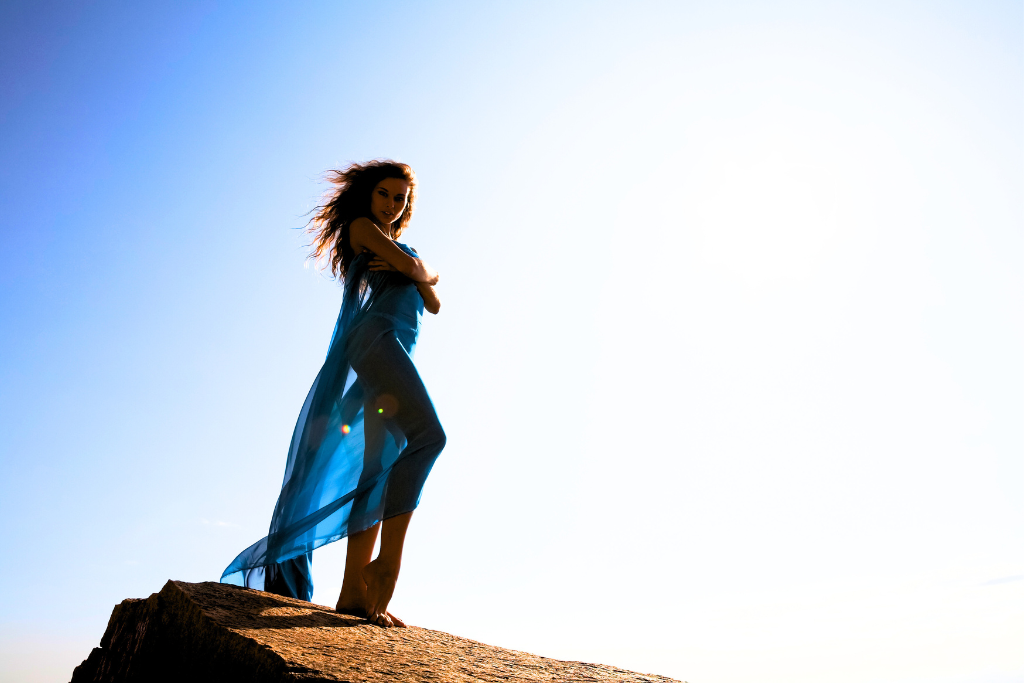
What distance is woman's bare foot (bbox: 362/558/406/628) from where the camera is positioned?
10.1 ft

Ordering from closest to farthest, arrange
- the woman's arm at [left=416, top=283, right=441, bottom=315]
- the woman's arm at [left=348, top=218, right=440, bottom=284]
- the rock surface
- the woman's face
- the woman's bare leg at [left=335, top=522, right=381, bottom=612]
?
the rock surface
the woman's bare leg at [left=335, top=522, right=381, bottom=612]
the woman's arm at [left=348, top=218, right=440, bottom=284]
the woman's arm at [left=416, top=283, right=441, bottom=315]
the woman's face

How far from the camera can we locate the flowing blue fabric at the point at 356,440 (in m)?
3.44

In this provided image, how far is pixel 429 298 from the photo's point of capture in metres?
3.98

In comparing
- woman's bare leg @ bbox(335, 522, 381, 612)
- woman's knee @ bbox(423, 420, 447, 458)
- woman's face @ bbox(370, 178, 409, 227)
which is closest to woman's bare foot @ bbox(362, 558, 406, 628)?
woman's bare leg @ bbox(335, 522, 381, 612)

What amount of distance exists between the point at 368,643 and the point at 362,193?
102 inches

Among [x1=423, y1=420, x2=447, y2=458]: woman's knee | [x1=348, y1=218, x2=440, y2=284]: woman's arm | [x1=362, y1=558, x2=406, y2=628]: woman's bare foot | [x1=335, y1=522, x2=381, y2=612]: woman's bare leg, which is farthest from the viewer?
[x1=348, y1=218, x2=440, y2=284]: woman's arm

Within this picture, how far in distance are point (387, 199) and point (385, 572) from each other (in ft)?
6.84

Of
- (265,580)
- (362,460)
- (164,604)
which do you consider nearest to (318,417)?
(362,460)

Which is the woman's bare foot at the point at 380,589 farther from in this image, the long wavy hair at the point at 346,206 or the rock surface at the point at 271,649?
the long wavy hair at the point at 346,206

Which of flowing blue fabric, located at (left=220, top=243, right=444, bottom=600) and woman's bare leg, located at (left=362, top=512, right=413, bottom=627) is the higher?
flowing blue fabric, located at (left=220, top=243, right=444, bottom=600)

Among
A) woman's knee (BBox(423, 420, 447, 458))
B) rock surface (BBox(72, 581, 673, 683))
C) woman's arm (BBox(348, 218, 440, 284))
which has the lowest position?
rock surface (BBox(72, 581, 673, 683))

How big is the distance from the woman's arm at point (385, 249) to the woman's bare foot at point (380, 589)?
4.89ft

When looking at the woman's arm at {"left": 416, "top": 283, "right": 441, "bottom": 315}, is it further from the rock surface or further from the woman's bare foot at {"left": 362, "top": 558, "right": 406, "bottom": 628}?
the rock surface

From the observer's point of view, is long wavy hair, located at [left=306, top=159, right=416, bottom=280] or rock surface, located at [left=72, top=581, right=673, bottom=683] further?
long wavy hair, located at [left=306, top=159, right=416, bottom=280]
